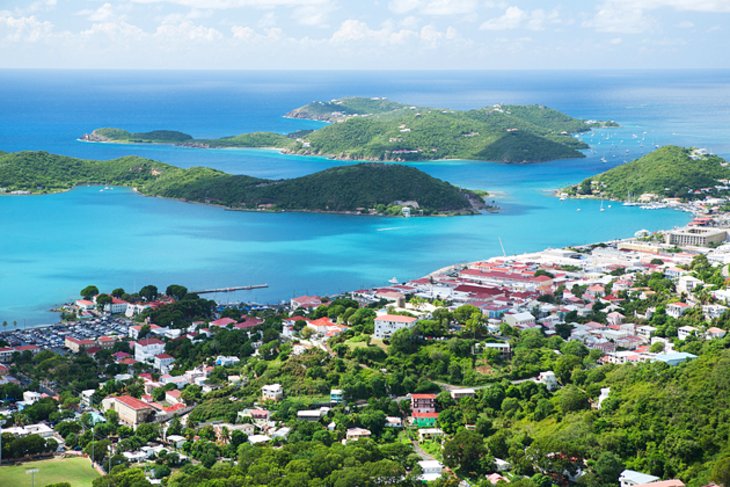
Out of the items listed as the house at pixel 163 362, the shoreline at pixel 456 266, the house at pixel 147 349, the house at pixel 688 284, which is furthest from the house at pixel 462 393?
the house at pixel 688 284

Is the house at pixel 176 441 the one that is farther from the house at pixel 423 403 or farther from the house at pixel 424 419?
the house at pixel 423 403

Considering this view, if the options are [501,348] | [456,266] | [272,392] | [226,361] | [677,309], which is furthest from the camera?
[456,266]

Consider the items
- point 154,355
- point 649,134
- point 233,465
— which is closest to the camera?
point 233,465

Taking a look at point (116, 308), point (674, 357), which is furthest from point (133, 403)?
point (674, 357)

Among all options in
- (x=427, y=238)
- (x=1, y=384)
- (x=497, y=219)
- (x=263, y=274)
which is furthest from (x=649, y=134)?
(x=1, y=384)

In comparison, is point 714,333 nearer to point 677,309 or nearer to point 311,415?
point 677,309

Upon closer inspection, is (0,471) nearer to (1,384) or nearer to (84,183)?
(1,384)

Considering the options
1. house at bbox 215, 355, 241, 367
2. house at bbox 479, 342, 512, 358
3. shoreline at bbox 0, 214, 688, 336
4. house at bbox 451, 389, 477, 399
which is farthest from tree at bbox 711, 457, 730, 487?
shoreline at bbox 0, 214, 688, 336
